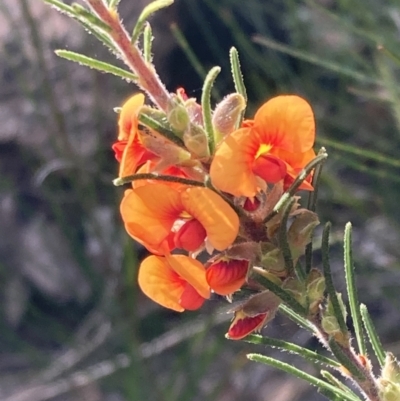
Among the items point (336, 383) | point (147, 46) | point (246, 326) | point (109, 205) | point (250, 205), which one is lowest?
point (109, 205)

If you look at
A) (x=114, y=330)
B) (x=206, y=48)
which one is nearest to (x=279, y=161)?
(x=114, y=330)

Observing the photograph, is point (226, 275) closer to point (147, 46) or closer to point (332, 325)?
point (332, 325)

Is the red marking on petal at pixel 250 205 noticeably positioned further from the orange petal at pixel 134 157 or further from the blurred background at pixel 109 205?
the blurred background at pixel 109 205

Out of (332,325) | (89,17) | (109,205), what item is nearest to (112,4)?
(89,17)

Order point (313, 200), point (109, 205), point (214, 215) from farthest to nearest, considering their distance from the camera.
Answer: point (109, 205) → point (313, 200) → point (214, 215)

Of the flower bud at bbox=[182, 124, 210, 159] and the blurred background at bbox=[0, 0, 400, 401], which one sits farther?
the blurred background at bbox=[0, 0, 400, 401]

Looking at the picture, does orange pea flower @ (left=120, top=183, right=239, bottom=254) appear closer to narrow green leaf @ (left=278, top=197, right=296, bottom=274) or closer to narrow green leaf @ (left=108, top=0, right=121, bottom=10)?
narrow green leaf @ (left=278, top=197, right=296, bottom=274)

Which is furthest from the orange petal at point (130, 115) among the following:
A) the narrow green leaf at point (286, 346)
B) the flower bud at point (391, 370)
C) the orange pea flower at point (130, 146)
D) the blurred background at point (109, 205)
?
the blurred background at point (109, 205)

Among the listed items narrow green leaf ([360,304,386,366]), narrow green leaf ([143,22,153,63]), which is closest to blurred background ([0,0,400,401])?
narrow green leaf ([360,304,386,366])
